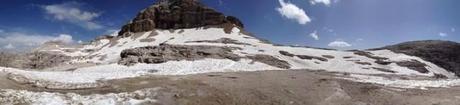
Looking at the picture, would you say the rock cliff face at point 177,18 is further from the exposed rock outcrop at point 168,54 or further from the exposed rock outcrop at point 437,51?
the exposed rock outcrop at point 168,54

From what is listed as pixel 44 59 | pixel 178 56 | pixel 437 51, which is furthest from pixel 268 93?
pixel 44 59

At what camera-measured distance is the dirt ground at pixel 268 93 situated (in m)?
28.3

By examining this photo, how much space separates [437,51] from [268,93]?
7196 cm

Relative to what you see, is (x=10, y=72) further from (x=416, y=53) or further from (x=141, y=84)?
(x=416, y=53)

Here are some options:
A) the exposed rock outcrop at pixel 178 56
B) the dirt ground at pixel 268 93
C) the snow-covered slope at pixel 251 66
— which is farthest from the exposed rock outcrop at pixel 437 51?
the dirt ground at pixel 268 93

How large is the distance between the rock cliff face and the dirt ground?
110 meters

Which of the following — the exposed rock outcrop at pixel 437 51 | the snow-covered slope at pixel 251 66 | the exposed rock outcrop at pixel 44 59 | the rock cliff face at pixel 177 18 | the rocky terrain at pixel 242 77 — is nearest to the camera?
the rocky terrain at pixel 242 77

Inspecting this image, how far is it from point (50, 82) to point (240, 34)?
9586 centimetres

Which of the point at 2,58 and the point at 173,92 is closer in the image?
the point at 173,92

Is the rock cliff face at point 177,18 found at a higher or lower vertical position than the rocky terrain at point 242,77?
higher

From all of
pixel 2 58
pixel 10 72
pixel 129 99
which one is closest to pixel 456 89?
pixel 129 99

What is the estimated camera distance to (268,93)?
31.7 metres

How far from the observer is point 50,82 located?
30500 mm

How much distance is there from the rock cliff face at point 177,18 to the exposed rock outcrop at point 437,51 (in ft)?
194
